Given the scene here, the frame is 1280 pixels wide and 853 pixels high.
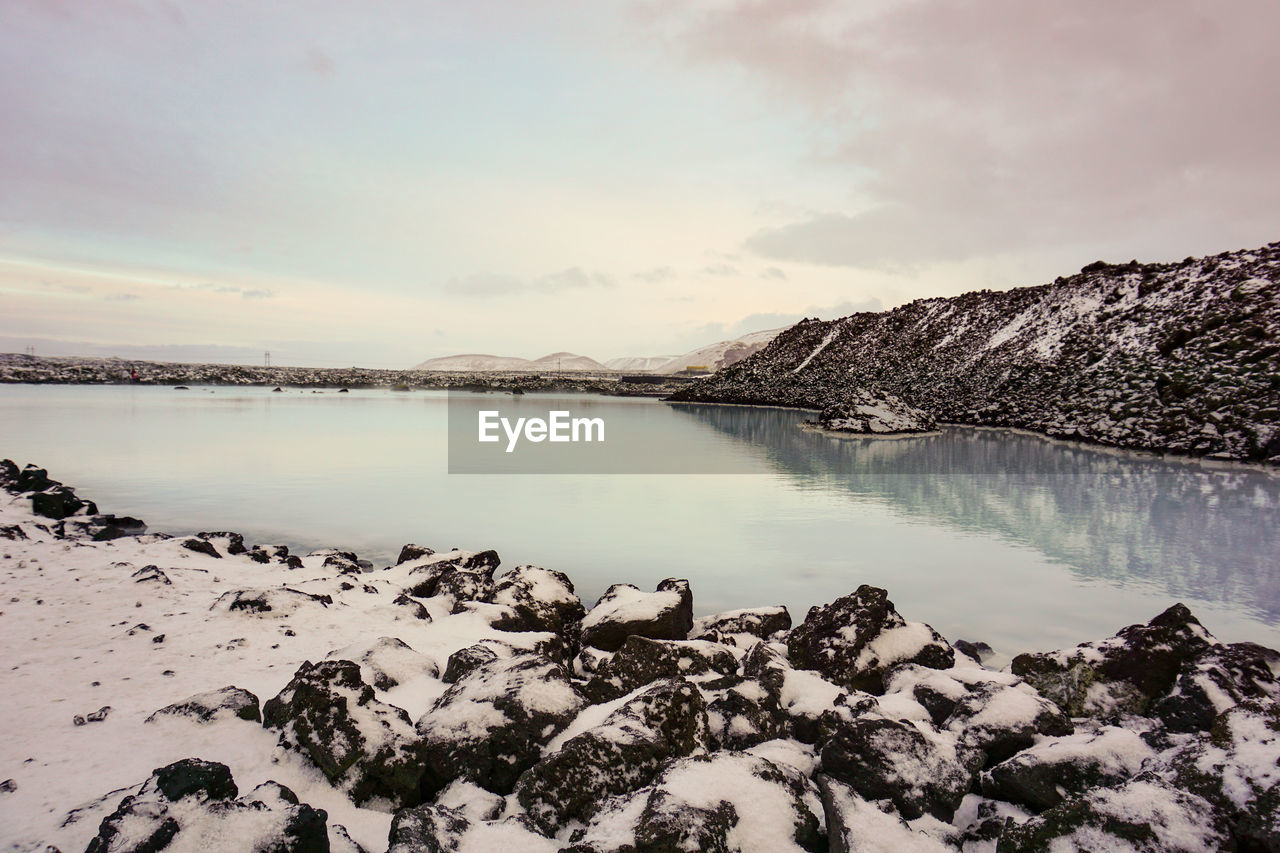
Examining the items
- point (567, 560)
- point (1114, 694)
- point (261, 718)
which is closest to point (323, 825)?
point (261, 718)

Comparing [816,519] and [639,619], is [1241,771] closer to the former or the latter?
[639,619]

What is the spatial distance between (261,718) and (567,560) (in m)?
4.92

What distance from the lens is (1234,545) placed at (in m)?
8.60

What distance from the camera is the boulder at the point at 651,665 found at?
398 centimetres

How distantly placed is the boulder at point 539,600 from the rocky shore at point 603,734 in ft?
0.78

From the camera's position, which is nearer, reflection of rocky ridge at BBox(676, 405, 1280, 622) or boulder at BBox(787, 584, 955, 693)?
boulder at BBox(787, 584, 955, 693)

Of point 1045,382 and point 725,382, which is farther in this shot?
point 725,382

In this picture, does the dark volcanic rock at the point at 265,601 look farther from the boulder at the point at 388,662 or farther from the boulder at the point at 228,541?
the boulder at the point at 228,541

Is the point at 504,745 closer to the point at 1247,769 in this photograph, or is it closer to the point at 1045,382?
the point at 1247,769

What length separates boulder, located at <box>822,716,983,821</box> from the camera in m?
2.88

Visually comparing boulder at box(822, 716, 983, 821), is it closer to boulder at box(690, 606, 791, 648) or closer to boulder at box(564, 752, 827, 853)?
boulder at box(564, 752, 827, 853)

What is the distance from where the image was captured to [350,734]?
10.0 feet

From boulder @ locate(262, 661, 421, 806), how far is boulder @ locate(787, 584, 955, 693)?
2758 millimetres

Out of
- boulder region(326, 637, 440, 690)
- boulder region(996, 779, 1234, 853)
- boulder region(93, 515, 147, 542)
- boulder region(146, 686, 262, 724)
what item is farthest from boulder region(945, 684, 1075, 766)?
boulder region(93, 515, 147, 542)
